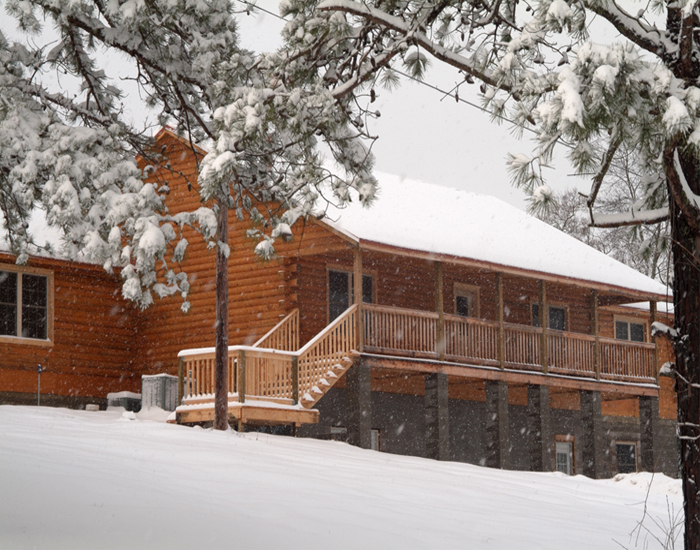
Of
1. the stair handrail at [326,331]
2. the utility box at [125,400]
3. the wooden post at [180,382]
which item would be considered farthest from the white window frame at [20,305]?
the stair handrail at [326,331]

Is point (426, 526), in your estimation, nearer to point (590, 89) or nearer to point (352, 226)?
point (590, 89)

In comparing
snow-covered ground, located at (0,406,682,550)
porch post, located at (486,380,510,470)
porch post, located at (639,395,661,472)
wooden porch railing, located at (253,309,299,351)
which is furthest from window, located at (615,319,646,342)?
snow-covered ground, located at (0,406,682,550)

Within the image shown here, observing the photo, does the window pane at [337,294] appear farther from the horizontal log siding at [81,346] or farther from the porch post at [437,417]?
the horizontal log siding at [81,346]

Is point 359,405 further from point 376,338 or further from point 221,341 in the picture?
point 221,341

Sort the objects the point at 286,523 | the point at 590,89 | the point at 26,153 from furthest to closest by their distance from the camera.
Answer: the point at 26,153
the point at 286,523
the point at 590,89

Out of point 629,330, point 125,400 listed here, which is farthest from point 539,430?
point 125,400

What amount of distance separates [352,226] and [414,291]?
442 cm

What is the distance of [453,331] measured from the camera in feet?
73.4

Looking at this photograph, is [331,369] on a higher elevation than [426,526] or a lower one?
higher

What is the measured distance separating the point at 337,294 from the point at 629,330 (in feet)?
38.4

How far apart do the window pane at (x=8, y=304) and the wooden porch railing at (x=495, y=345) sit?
7.74 metres

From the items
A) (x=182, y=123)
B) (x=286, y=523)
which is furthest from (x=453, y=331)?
(x=286, y=523)

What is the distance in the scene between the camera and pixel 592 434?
81.4 ft

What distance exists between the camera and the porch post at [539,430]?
23.5 m
